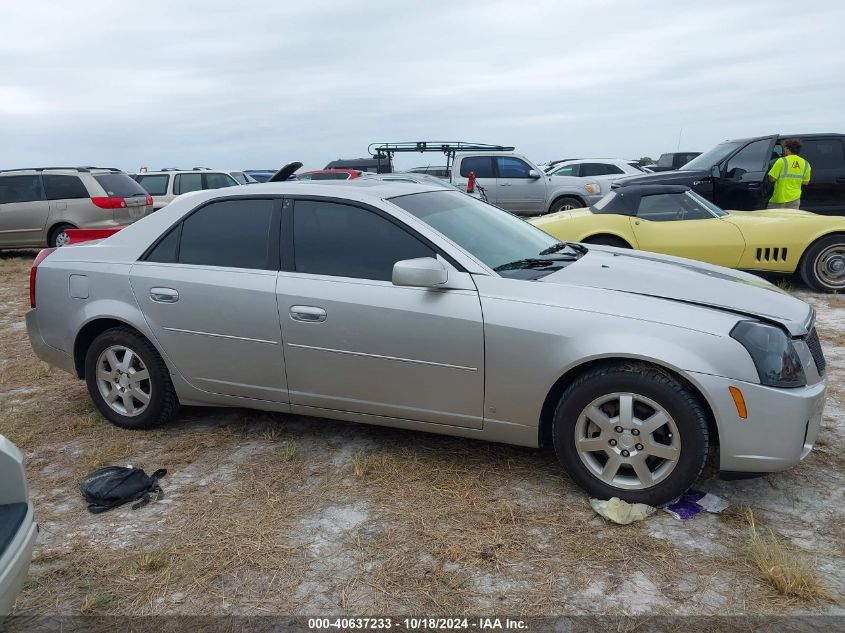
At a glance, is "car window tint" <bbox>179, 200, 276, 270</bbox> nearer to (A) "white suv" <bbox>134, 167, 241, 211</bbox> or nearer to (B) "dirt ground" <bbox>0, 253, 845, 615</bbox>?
(B) "dirt ground" <bbox>0, 253, 845, 615</bbox>

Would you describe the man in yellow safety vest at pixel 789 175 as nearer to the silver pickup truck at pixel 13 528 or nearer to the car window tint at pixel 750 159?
the car window tint at pixel 750 159

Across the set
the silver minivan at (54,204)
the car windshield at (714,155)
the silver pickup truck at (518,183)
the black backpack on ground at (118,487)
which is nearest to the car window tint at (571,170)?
the silver pickup truck at (518,183)

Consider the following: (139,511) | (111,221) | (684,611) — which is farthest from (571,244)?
(111,221)

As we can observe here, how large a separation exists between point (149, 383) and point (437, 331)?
2050 millimetres

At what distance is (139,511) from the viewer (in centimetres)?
343

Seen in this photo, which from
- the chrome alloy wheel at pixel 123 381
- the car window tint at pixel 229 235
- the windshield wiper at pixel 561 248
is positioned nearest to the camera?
the car window tint at pixel 229 235

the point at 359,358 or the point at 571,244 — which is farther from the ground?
the point at 571,244

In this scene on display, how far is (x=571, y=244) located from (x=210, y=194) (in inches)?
92.6

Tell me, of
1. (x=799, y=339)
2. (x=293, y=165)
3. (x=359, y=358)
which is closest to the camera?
(x=799, y=339)

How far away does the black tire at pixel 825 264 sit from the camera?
775cm

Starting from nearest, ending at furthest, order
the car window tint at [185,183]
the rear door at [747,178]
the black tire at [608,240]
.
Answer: the black tire at [608,240] → the rear door at [747,178] → the car window tint at [185,183]

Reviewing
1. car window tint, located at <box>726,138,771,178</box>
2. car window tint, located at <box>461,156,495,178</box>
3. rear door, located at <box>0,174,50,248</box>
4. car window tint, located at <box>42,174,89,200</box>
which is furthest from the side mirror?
car window tint, located at <box>461,156,495,178</box>

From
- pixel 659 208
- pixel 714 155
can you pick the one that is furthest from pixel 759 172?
pixel 659 208

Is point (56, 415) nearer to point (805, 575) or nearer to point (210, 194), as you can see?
point (210, 194)
